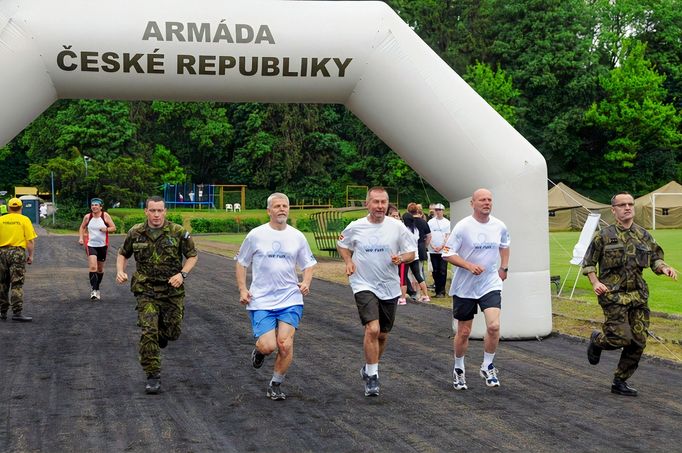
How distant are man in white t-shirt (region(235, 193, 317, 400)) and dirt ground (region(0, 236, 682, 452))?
0.48 metres

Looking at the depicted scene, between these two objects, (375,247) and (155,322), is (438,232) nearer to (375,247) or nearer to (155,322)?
(375,247)

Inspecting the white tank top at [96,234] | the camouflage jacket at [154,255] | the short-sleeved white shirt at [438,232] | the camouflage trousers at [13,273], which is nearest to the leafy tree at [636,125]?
the short-sleeved white shirt at [438,232]

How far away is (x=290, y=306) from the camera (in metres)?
8.17

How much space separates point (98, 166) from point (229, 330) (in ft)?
164

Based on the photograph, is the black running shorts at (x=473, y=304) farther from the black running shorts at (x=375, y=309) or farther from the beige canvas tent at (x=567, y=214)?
the beige canvas tent at (x=567, y=214)

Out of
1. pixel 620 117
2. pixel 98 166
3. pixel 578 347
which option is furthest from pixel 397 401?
pixel 620 117

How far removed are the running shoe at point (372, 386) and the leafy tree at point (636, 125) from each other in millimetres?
59741

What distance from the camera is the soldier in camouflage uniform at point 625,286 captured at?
8.30 meters

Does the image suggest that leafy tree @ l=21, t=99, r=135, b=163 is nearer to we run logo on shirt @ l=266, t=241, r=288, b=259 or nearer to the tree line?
the tree line

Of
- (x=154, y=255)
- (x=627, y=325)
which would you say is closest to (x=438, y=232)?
(x=627, y=325)

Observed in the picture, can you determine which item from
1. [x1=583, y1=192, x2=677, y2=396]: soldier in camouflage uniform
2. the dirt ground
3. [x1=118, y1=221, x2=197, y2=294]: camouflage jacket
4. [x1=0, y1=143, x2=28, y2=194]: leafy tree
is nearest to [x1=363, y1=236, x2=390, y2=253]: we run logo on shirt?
the dirt ground

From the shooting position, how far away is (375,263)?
8500mm

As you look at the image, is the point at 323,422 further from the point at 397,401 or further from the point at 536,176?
the point at 536,176

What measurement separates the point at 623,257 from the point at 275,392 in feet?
11.3
